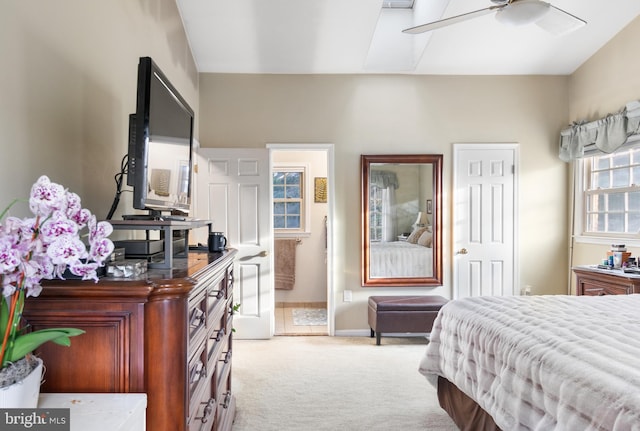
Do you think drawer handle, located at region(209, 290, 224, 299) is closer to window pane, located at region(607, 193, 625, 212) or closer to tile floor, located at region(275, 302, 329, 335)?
tile floor, located at region(275, 302, 329, 335)

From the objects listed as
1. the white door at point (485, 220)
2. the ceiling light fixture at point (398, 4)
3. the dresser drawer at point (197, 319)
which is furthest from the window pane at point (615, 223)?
the dresser drawer at point (197, 319)

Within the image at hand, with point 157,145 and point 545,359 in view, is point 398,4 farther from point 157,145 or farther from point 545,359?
point 545,359

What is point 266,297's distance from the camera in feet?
14.7

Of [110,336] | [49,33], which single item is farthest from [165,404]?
[49,33]

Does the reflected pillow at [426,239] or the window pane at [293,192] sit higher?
the window pane at [293,192]

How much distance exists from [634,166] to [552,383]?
3380 mm

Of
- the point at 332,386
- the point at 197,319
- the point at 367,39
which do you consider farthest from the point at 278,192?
the point at 197,319

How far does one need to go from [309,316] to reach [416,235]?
1787mm

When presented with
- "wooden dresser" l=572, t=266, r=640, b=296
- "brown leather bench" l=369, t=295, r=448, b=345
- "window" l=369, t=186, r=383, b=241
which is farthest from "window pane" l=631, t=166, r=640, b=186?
"window" l=369, t=186, r=383, b=241

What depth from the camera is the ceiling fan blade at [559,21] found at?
266 cm

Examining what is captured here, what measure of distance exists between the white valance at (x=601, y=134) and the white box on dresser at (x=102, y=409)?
4.32 meters

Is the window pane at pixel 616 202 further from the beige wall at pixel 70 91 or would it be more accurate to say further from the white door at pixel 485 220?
the beige wall at pixel 70 91

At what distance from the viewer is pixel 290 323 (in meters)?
5.18

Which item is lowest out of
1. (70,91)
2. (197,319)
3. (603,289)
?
(603,289)
